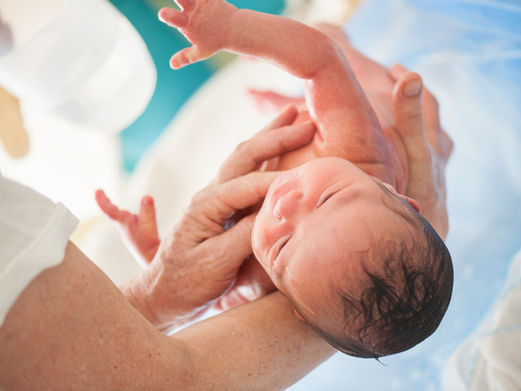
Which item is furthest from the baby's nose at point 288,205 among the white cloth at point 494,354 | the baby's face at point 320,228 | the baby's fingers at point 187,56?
the white cloth at point 494,354

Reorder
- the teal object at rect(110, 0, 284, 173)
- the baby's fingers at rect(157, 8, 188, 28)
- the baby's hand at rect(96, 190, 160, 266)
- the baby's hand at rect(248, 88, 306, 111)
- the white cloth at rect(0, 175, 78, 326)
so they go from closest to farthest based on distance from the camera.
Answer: the white cloth at rect(0, 175, 78, 326), the baby's fingers at rect(157, 8, 188, 28), the baby's hand at rect(96, 190, 160, 266), the baby's hand at rect(248, 88, 306, 111), the teal object at rect(110, 0, 284, 173)

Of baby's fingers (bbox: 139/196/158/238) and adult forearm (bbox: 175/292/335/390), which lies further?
baby's fingers (bbox: 139/196/158/238)

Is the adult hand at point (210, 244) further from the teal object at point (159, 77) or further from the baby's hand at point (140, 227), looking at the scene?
the teal object at point (159, 77)

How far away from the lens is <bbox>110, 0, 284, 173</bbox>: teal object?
2143mm

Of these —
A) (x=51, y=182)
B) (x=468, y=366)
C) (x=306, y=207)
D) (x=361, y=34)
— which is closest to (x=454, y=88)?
(x=361, y=34)

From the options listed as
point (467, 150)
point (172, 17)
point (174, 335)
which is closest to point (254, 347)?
point (174, 335)

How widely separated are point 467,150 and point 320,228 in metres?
0.98

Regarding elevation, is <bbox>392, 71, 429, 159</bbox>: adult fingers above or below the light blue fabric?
above

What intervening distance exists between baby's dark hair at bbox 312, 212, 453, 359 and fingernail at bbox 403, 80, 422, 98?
38cm

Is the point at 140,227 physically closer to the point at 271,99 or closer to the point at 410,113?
the point at 271,99

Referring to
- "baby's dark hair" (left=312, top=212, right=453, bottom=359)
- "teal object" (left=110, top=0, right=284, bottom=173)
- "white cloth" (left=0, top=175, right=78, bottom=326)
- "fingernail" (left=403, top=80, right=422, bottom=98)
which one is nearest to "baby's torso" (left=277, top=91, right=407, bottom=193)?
"fingernail" (left=403, top=80, right=422, bottom=98)

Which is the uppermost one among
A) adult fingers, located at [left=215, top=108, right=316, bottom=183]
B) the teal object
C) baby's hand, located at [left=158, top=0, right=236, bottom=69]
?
baby's hand, located at [left=158, top=0, right=236, bottom=69]

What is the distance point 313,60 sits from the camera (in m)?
1.04

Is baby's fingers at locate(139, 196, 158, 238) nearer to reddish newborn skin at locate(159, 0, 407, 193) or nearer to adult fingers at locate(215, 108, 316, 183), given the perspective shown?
adult fingers at locate(215, 108, 316, 183)
